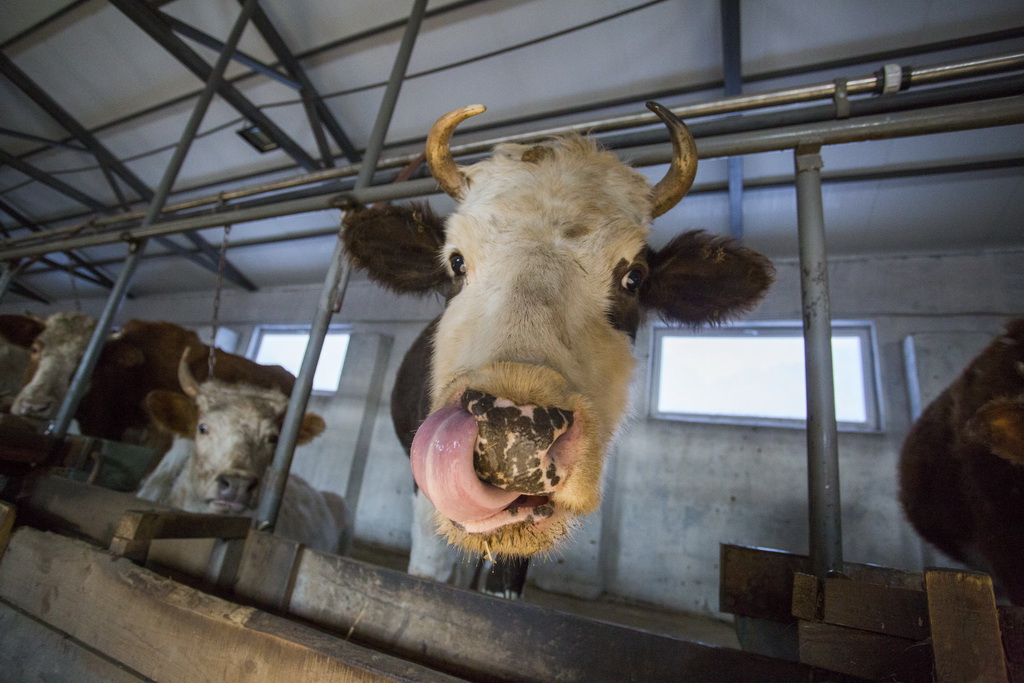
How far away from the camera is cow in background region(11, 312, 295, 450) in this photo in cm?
450

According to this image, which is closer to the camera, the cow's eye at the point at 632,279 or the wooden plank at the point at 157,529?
the wooden plank at the point at 157,529

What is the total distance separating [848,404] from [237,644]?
610cm

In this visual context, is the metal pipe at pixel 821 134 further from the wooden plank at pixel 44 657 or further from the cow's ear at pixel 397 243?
the wooden plank at pixel 44 657

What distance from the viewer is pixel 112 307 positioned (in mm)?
2938

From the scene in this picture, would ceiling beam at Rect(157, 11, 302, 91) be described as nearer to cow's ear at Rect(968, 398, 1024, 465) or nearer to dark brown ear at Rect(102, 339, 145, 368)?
dark brown ear at Rect(102, 339, 145, 368)

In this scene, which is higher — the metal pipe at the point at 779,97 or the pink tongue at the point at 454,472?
the metal pipe at the point at 779,97

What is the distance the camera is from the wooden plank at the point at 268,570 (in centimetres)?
142

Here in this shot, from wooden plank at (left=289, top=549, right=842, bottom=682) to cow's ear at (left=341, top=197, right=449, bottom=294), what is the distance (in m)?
1.46

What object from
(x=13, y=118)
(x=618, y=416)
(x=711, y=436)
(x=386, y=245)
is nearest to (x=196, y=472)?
(x=386, y=245)

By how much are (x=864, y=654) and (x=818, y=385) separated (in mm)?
682

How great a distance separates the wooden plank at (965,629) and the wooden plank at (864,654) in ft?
0.29

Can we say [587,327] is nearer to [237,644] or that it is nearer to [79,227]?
[237,644]

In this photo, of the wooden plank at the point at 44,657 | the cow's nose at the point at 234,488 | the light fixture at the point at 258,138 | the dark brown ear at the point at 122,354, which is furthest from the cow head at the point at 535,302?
the light fixture at the point at 258,138

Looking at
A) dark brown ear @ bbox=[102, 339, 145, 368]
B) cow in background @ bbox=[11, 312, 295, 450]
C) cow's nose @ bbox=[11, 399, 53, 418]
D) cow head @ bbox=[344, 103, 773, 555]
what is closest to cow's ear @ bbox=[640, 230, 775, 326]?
cow head @ bbox=[344, 103, 773, 555]
